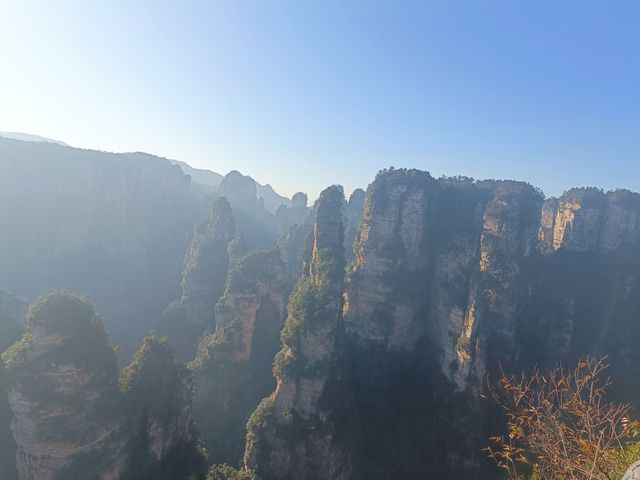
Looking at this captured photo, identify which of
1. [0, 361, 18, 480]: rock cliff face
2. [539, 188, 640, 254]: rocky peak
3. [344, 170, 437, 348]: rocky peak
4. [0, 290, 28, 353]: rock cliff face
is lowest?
[0, 361, 18, 480]: rock cliff face

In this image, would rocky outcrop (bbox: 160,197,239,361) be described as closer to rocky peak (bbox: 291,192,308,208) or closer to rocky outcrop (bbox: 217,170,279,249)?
rocky outcrop (bbox: 217,170,279,249)

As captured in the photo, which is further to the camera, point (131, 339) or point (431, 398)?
point (131, 339)

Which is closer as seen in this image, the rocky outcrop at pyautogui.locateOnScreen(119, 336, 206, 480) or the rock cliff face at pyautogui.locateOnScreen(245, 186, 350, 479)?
the rocky outcrop at pyautogui.locateOnScreen(119, 336, 206, 480)

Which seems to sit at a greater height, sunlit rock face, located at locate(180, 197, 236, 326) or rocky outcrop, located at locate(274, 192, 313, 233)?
rocky outcrop, located at locate(274, 192, 313, 233)

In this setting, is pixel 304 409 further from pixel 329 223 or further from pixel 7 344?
pixel 7 344

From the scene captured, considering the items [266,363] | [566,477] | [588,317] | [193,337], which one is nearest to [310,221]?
[193,337]

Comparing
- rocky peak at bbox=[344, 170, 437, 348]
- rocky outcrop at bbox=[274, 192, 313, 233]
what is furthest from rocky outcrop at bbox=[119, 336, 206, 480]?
rocky outcrop at bbox=[274, 192, 313, 233]

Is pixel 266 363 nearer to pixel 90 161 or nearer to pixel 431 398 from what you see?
pixel 431 398

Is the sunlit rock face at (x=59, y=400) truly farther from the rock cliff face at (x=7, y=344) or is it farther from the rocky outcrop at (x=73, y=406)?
the rock cliff face at (x=7, y=344)
